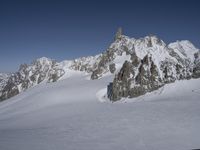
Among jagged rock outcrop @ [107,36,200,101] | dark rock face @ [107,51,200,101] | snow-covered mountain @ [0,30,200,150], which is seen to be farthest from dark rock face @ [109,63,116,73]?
dark rock face @ [107,51,200,101]

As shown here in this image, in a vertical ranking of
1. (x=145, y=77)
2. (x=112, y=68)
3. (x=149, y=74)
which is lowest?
(x=145, y=77)

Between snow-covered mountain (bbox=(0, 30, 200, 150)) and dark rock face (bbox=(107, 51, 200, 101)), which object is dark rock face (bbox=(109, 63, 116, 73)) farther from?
dark rock face (bbox=(107, 51, 200, 101))

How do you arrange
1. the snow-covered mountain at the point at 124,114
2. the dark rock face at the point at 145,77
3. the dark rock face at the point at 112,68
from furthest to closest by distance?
the dark rock face at the point at 112,68 → the dark rock face at the point at 145,77 → the snow-covered mountain at the point at 124,114

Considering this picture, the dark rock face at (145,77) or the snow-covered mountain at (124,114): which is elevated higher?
the dark rock face at (145,77)

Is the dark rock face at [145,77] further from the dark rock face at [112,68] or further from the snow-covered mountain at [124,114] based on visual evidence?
the dark rock face at [112,68]

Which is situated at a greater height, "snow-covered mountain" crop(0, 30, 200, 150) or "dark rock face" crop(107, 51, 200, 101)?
"dark rock face" crop(107, 51, 200, 101)

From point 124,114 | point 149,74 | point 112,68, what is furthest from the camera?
point 112,68

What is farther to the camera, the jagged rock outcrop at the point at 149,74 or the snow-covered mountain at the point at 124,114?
the jagged rock outcrop at the point at 149,74

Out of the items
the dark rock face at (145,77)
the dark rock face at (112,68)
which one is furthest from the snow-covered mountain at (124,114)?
the dark rock face at (112,68)

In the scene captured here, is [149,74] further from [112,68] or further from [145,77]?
[112,68]

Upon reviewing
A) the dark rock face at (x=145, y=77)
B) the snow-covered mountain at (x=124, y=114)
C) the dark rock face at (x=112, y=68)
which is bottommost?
the snow-covered mountain at (x=124, y=114)

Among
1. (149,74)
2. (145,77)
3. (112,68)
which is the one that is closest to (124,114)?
(145,77)

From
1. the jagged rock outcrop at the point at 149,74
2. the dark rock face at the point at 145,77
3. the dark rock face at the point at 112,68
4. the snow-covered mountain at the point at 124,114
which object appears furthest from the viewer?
the dark rock face at the point at 112,68

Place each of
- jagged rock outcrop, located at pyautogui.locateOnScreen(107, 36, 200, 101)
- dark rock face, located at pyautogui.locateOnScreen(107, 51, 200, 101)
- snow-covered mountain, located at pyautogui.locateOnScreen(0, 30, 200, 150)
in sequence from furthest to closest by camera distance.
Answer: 1. jagged rock outcrop, located at pyautogui.locateOnScreen(107, 36, 200, 101)
2. dark rock face, located at pyautogui.locateOnScreen(107, 51, 200, 101)
3. snow-covered mountain, located at pyautogui.locateOnScreen(0, 30, 200, 150)
